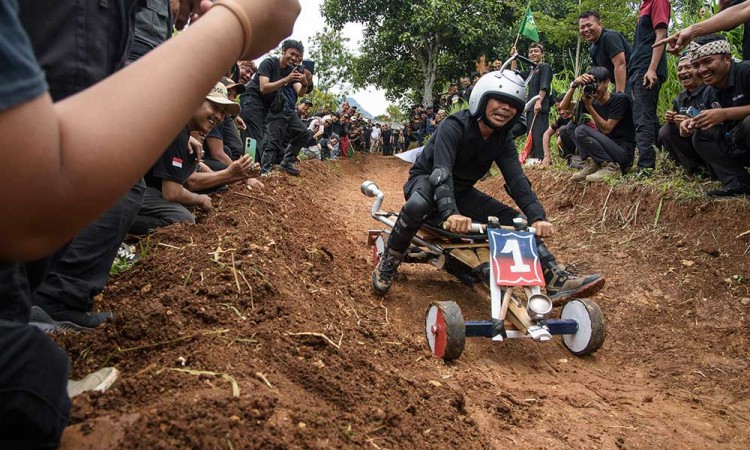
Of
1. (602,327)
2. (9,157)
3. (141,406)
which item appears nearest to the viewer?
(9,157)

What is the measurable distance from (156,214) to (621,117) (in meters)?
5.20

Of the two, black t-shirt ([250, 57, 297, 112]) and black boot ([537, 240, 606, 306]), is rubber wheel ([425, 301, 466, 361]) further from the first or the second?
black t-shirt ([250, 57, 297, 112])

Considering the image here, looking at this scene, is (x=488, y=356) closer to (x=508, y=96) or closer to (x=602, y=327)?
(x=602, y=327)

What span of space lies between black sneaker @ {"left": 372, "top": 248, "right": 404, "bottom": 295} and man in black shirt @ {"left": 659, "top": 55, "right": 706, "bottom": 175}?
302 cm

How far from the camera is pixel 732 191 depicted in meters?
4.54

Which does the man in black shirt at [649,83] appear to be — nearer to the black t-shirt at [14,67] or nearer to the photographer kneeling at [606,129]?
the photographer kneeling at [606,129]

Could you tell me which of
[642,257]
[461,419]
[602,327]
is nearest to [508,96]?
[602,327]

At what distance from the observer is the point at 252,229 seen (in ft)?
12.9

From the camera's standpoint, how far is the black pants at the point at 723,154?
4445mm

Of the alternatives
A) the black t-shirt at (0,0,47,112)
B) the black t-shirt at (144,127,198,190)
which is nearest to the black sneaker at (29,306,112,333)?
the black t-shirt at (0,0,47,112)

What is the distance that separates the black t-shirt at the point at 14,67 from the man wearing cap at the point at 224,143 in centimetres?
492

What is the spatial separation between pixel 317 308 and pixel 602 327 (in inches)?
72.6

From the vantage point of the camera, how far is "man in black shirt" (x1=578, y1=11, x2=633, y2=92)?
648cm

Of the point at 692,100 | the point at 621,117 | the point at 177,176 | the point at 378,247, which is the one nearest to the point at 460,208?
the point at 378,247
